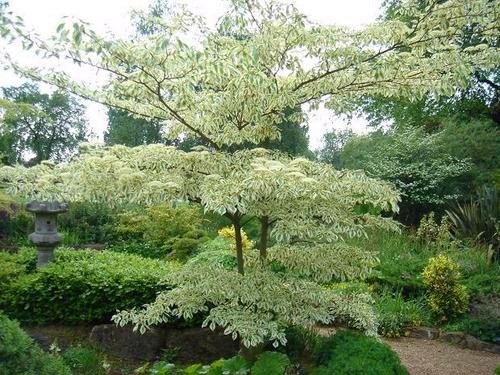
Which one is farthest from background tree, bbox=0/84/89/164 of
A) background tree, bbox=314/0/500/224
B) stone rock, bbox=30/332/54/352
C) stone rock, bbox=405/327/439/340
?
stone rock, bbox=405/327/439/340

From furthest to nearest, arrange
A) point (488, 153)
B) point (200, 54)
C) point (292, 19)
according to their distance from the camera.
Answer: point (488, 153)
point (292, 19)
point (200, 54)

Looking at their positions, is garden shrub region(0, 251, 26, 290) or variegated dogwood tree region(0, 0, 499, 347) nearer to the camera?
variegated dogwood tree region(0, 0, 499, 347)

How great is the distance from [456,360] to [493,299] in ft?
5.36

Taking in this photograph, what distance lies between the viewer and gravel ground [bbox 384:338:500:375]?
4867 millimetres

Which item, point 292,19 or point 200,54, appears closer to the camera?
point 200,54

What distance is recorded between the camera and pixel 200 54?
273cm

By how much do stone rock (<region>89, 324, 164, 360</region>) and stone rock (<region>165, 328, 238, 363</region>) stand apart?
14 cm

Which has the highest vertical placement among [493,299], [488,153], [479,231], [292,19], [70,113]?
[70,113]

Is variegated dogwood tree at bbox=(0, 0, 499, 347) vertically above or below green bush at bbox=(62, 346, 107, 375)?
above

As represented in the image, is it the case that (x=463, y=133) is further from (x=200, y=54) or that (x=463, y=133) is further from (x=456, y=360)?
(x=200, y=54)

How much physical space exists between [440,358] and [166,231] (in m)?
5.74

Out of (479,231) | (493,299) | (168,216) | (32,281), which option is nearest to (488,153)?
(479,231)

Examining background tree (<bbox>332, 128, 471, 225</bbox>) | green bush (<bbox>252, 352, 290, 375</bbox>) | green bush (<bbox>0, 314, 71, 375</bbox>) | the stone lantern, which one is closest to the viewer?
green bush (<bbox>0, 314, 71, 375</bbox>)

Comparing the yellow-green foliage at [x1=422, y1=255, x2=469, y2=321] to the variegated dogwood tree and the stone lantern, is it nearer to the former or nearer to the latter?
the variegated dogwood tree
